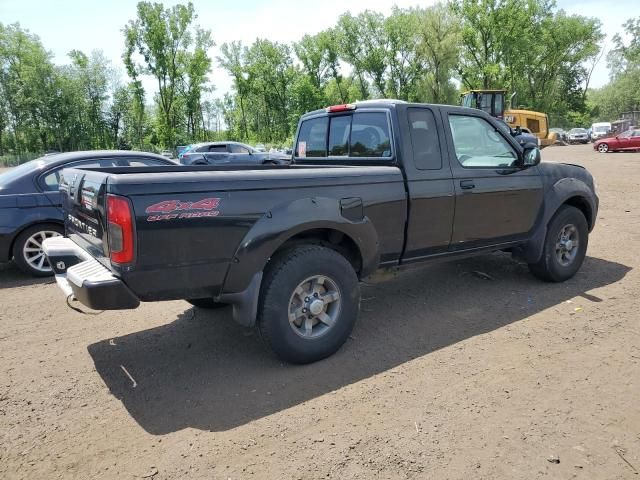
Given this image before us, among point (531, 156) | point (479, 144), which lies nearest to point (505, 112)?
point (531, 156)

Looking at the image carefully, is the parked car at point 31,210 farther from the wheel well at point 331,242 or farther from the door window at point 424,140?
the door window at point 424,140

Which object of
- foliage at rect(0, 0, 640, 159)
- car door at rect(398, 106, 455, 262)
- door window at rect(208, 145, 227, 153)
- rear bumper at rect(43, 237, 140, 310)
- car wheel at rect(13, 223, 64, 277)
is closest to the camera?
rear bumper at rect(43, 237, 140, 310)

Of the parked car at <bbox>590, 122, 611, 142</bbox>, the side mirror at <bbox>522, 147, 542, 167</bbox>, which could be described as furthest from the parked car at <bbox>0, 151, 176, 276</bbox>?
the parked car at <bbox>590, 122, 611, 142</bbox>

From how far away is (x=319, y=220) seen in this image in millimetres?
3346

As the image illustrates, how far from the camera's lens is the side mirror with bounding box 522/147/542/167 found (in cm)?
470

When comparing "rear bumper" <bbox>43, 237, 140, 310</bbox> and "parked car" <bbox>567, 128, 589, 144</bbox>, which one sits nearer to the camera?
"rear bumper" <bbox>43, 237, 140, 310</bbox>

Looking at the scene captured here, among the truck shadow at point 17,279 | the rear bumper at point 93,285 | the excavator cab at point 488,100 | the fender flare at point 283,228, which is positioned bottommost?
the truck shadow at point 17,279

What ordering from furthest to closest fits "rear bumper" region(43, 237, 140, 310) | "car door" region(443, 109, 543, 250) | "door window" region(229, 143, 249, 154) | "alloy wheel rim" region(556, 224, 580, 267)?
"door window" region(229, 143, 249, 154)
"alloy wheel rim" region(556, 224, 580, 267)
"car door" region(443, 109, 543, 250)
"rear bumper" region(43, 237, 140, 310)

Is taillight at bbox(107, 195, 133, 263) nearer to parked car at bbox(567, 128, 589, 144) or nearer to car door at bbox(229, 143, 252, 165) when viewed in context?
car door at bbox(229, 143, 252, 165)

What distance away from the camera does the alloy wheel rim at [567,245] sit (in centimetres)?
522

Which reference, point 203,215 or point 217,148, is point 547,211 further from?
point 217,148

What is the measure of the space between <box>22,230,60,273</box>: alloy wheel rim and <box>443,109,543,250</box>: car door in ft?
16.5

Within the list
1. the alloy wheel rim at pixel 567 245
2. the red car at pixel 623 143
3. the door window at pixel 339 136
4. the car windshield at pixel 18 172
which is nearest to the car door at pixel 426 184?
the door window at pixel 339 136

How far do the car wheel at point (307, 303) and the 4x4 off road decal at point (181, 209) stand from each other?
658 mm
